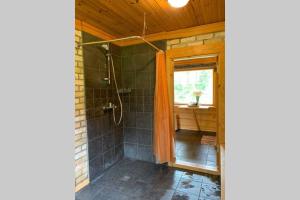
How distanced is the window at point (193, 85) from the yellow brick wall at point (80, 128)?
3.78m

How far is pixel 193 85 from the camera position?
209 inches

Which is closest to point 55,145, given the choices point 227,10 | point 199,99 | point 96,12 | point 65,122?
point 65,122

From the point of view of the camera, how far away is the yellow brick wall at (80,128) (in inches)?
82.8

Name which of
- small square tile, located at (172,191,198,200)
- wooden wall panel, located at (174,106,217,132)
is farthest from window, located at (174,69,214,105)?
small square tile, located at (172,191,198,200)

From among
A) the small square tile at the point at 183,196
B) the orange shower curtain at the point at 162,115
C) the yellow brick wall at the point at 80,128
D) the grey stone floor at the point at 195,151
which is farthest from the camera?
the grey stone floor at the point at 195,151

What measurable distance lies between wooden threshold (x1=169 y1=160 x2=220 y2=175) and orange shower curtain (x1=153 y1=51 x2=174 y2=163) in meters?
0.28

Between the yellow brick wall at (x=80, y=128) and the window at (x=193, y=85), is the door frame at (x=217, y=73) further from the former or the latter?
the window at (x=193, y=85)

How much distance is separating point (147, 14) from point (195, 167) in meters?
2.42

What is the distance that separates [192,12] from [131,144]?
239cm

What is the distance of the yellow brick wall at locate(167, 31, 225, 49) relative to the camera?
2354 millimetres

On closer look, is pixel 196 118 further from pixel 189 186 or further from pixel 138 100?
pixel 189 186

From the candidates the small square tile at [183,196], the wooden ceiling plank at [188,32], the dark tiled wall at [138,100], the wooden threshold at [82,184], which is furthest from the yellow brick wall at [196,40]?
the wooden threshold at [82,184]

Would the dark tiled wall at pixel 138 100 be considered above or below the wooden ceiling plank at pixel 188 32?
below

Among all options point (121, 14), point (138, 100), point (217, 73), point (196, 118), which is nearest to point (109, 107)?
point (138, 100)
